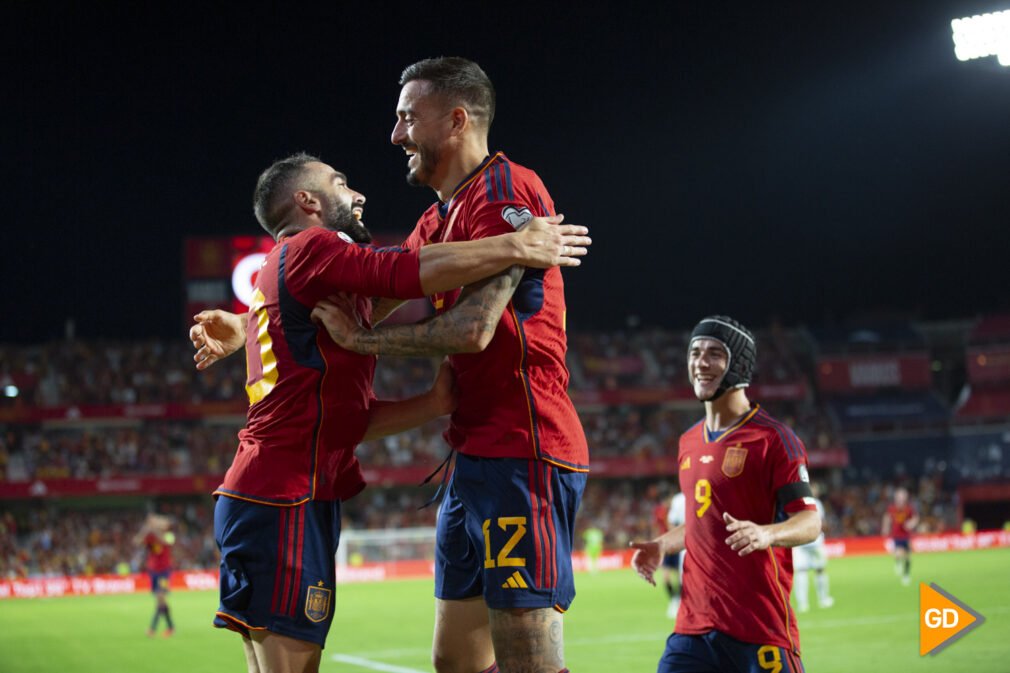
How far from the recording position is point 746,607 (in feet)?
17.2

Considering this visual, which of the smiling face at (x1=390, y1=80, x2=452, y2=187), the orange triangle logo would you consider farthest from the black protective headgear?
the orange triangle logo

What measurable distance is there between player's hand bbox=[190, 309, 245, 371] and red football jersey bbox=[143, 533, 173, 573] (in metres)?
14.6

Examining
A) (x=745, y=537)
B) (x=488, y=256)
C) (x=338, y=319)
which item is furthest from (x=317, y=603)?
(x=745, y=537)

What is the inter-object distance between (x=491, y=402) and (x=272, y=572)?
38.9 inches

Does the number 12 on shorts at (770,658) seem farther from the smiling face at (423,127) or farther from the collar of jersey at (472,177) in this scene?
the smiling face at (423,127)

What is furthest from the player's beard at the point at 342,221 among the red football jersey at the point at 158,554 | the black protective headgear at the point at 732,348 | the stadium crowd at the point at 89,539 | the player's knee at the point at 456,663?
the stadium crowd at the point at 89,539

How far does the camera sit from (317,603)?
4.00 meters

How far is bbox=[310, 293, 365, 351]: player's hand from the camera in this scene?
389cm

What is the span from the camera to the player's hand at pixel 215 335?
16.1 feet

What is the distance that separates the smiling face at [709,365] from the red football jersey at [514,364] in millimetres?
2041

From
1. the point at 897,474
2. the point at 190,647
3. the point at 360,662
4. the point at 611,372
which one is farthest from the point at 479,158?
the point at 897,474

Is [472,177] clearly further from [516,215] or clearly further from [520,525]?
[520,525]

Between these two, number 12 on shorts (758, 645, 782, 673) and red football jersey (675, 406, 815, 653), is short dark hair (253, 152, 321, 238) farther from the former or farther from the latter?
number 12 on shorts (758, 645, 782, 673)

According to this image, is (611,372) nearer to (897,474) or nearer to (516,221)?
(897,474)
